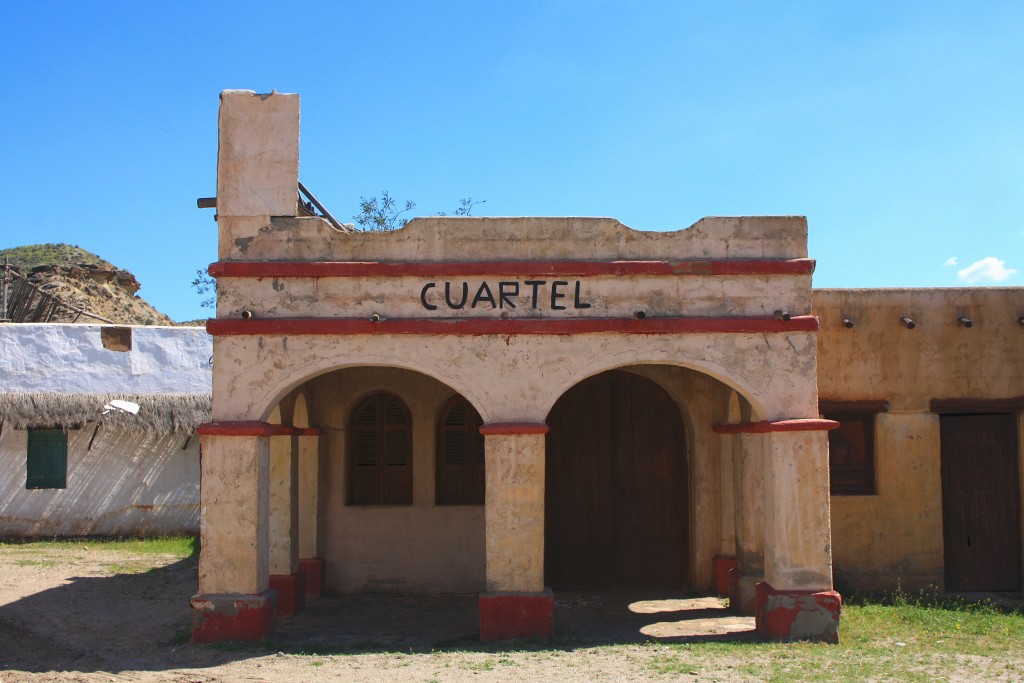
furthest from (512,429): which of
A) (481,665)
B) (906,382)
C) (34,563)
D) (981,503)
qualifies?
(34,563)

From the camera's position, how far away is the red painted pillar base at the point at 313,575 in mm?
11602

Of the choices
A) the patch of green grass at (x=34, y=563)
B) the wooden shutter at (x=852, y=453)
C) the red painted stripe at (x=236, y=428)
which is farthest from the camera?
the patch of green grass at (x=34, y=563)

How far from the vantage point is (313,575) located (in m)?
11.6

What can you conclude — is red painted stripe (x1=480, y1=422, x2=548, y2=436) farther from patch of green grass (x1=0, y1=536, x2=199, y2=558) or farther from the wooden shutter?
patch of green grass (x1=0, y1=536, x2=199, y2=558)

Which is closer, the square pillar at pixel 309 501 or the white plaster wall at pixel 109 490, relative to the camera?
the square pillar at pixel 309 501

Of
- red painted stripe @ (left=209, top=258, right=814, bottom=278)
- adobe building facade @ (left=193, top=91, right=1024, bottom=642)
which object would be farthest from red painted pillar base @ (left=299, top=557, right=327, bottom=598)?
red painted stripe @ (left=209, top=258, right=814, bottom=278)

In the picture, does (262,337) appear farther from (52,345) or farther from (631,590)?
(52,345)

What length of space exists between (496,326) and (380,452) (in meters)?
3.81

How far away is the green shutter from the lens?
54.0 ft

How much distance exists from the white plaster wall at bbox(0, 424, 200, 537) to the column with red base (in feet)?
30.5

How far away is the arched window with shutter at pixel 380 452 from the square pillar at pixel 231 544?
10.4 ft

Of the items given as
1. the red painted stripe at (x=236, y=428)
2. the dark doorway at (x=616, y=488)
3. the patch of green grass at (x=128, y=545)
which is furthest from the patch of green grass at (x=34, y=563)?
the dark doorway at (x=616, y=488)

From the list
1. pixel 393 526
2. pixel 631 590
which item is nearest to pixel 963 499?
pixel 631 590

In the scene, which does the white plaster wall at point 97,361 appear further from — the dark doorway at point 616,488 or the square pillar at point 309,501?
the dark doorway at point 616,488
